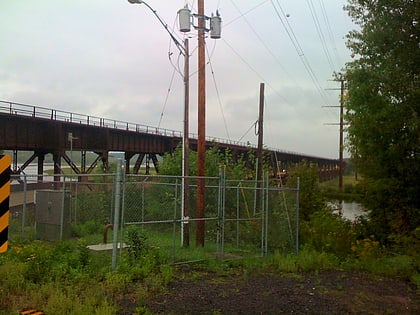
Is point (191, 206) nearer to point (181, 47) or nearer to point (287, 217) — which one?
point (287, 217)

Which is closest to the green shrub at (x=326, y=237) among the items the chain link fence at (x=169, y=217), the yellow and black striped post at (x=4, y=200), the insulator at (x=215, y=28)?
the chain link fence at (x=169, y=217)

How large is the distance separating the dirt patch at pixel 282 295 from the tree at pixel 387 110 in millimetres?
6232

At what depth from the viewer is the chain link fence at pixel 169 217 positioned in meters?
13.6

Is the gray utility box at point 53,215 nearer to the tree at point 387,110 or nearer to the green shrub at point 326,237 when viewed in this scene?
the green shrub at point 326,237

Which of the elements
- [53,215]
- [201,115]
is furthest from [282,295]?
→ [53,215]

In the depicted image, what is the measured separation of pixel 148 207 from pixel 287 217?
20.4 feet

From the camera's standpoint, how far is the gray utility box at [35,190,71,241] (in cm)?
1568

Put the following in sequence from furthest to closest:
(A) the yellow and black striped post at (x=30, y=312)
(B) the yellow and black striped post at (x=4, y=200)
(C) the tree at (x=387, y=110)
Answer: (C) the tree at (x=387, y=110), (A) the yellow and black striped post at (x=30, y=312), (B) the yellow and black striped post at (x=4, y=200)

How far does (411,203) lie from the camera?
21656 mm

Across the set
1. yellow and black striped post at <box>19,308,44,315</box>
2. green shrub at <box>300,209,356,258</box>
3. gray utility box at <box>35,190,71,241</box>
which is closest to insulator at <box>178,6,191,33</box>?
gray utility box at <box>35,190,71,241</box>

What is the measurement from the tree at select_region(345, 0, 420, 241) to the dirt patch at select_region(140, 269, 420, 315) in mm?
6232

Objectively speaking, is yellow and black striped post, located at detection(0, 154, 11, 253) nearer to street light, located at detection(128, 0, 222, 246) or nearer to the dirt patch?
the dirt patch

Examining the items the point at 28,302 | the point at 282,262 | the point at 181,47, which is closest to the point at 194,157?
the point at 181,47

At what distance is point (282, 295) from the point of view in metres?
9.13
